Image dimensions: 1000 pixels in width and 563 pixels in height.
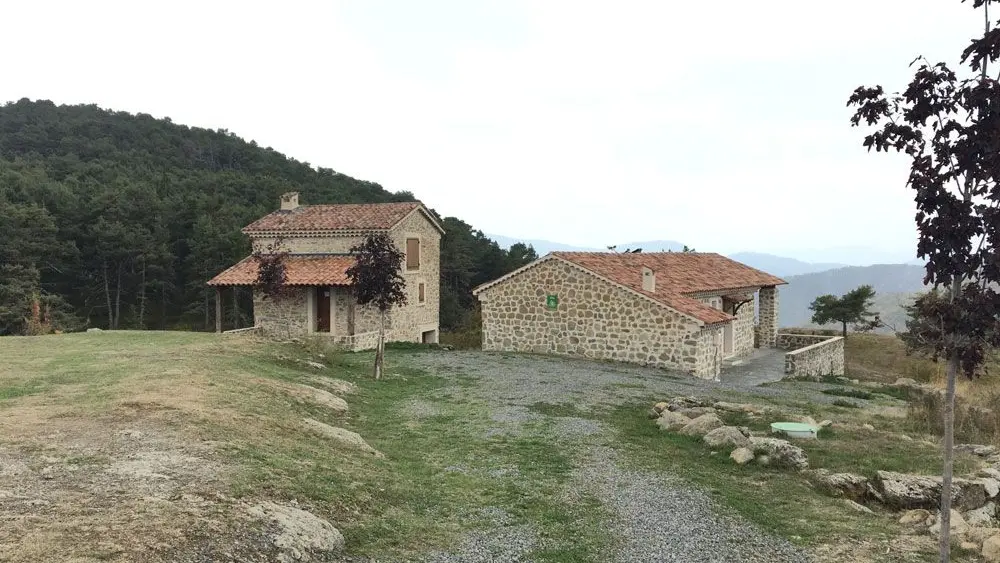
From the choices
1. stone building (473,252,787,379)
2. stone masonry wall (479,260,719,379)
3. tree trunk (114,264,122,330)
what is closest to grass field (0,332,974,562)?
stone masonry wall (479,260,719,379)

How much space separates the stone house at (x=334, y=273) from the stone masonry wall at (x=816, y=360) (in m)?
16.5

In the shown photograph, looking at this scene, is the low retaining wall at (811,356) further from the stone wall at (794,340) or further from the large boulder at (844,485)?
the large boulder at (844,485)

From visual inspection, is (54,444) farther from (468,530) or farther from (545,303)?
(545,303)

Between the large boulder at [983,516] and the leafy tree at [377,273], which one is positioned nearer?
the large boulder at [983,516]

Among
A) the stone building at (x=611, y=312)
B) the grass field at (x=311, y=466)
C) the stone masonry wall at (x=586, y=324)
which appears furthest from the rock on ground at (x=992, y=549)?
the stone masonry wall at (x=586, y=324)

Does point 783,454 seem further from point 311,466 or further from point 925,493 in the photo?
point 311,466

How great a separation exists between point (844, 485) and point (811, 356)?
18.7m

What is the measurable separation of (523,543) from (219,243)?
4927cm

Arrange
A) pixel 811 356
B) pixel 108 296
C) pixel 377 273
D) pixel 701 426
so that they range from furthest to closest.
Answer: pixel 108 296 → pixel 811 356 → pixel 377 273 → pixel 701 426

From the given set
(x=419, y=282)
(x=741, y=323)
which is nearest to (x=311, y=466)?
(x=419, y=282)

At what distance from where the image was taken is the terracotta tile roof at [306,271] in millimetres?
26359

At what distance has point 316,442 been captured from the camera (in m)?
9.48

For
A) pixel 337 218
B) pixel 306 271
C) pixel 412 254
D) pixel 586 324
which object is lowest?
pixel 586 324

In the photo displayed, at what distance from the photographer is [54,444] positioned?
7738 millimetres
